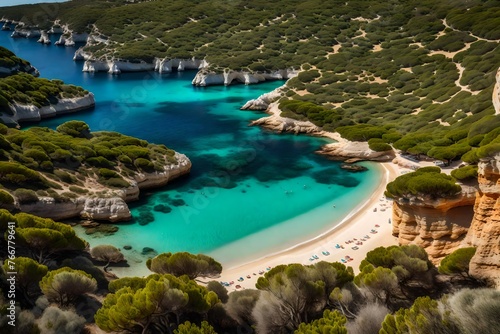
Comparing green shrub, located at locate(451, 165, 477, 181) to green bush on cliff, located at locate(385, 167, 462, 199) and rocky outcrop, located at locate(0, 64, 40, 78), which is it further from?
rocky outcrop, located at locate(0, 64, 40, 78)

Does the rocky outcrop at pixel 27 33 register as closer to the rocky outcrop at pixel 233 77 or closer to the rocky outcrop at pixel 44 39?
the rocky outcrop at pixel 44 39

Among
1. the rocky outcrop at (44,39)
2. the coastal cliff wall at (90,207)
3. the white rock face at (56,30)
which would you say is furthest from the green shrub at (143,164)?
the white rock face at (56,30)

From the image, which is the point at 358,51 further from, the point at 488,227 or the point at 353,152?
the point at 488,227

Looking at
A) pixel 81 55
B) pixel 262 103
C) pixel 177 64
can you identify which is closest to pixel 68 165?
pixel 262 103

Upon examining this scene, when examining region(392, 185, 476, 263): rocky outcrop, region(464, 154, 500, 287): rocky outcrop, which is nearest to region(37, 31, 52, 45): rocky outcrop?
region(392, 185, 476, 263): rocky outcrop

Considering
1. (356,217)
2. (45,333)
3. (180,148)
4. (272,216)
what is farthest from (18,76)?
(45,333)

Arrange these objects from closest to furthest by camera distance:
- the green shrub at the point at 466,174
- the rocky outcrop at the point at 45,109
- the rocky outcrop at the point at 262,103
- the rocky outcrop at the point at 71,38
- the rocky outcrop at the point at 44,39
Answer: the green shrub at the point at 466,174, the rocky outcrop at the point at 45,109, the rocky outcrop at the point at 262,103, the rocky outcrop at the point at 71,38, the rocky outcrop at the point at 44,39

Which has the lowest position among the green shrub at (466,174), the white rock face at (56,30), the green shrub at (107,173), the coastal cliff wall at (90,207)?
the coastal cliff wall at (90,207)
